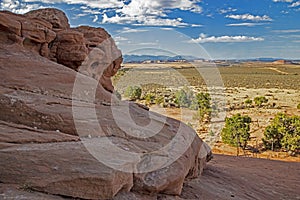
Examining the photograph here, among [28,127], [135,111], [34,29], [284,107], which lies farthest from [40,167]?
[284,107]

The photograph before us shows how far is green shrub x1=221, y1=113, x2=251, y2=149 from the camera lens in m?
24.4

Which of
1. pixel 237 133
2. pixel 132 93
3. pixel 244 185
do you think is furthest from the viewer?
pixel 132 93

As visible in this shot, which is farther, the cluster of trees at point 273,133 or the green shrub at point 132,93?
the green shrub at point 132,93

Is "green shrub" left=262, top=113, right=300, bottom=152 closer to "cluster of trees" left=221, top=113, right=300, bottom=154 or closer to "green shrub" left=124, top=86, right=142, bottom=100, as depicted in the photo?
"cluster of trees" left=221, top=113, right=300, bottom=154

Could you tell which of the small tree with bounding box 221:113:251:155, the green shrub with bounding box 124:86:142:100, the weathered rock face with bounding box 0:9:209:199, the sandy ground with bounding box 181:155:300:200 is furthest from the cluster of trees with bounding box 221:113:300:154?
the green shrub with bounding box 124:86:142:100

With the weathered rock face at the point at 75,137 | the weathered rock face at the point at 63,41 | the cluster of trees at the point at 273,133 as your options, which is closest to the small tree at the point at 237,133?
the cluster of trees at the point at 273,133

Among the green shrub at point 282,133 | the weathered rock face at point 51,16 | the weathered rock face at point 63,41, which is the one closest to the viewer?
the weathered rock face at point 63,41

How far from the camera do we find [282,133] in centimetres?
2412

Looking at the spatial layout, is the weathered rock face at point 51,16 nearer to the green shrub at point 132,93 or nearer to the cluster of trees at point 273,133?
the cluster of trees at point 273,133

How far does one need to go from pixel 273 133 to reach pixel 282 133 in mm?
588

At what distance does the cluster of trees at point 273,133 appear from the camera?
2351cm

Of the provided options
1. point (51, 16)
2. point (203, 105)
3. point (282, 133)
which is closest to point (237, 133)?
point (282, 133)

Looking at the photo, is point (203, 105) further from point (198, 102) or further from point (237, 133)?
point (237, 133)

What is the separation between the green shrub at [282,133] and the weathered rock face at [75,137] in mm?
14099
